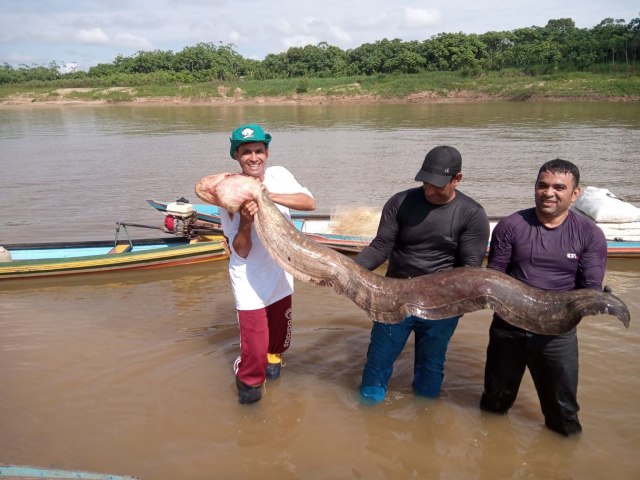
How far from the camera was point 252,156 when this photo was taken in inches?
134

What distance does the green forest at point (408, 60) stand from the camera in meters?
48.1

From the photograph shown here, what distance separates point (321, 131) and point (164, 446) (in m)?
26.0

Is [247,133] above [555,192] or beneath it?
above

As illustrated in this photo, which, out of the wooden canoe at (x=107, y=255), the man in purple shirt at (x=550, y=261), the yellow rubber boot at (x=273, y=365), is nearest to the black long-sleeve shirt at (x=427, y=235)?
the man in purple shirt at (x=550, y=261)

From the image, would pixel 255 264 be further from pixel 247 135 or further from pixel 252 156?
pixel 247 135

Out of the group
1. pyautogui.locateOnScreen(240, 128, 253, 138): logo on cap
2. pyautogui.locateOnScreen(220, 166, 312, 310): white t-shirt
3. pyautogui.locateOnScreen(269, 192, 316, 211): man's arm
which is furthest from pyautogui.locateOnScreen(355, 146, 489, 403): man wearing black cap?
pyautogui.locateOnScreen(240, 128, 253, 138): logo on cap

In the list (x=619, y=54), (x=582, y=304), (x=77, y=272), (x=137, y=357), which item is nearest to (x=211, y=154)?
(x=77, y=272)

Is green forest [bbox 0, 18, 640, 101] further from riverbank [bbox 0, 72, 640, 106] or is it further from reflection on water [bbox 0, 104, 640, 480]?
reflection on water [bbox 0, 104, 640, 480]

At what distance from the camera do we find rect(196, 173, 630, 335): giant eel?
120 inches

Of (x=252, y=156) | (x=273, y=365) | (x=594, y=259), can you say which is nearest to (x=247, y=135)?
(x=252, y=156)

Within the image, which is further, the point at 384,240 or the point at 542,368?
the point at 384,240

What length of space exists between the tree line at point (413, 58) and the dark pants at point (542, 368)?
49.8 m

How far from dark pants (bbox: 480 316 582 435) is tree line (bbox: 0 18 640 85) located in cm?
4980

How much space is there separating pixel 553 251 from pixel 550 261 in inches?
2.7
